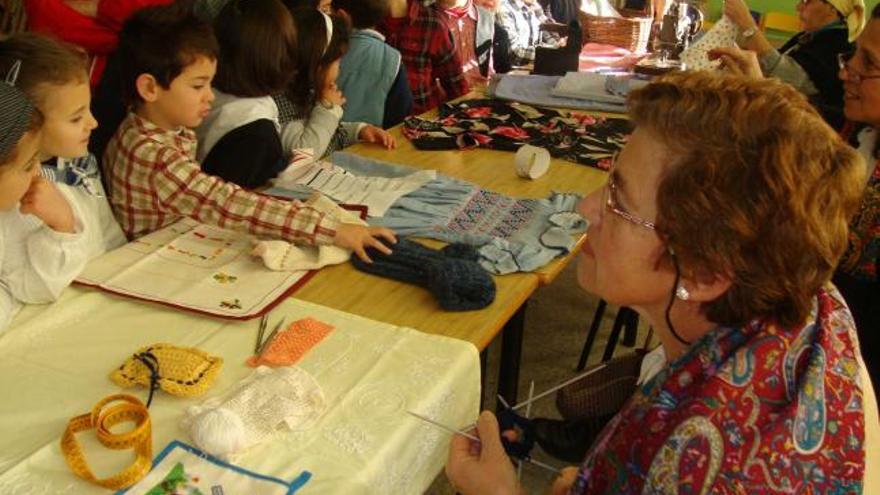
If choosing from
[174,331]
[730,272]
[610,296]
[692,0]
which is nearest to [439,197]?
[174,331]

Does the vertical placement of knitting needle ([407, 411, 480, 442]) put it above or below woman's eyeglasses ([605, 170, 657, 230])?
below

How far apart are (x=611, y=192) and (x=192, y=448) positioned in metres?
0.74

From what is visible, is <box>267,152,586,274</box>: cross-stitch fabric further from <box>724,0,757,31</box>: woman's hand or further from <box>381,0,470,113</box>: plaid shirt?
<box>724,0,757,31</box>: woman's hand

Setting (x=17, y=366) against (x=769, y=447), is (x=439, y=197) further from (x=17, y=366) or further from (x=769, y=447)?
(x=769, y=447)

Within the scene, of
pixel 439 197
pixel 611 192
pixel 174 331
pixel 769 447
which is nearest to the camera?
pixel 769 447

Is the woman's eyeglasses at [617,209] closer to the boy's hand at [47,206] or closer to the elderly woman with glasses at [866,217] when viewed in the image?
the elderly woman with glasses at [866,217]

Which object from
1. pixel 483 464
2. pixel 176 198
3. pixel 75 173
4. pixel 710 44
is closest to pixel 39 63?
pixel 75 173

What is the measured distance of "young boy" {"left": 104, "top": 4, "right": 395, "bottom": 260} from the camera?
1.89 m

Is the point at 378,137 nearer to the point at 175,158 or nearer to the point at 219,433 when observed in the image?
the point at 175,158

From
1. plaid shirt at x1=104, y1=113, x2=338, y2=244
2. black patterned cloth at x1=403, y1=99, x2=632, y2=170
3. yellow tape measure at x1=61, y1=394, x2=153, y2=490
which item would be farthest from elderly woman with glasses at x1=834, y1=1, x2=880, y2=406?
yellow tape measure at x1=61, y1=394, x2=153, y2=490

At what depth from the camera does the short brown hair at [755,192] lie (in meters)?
0.98

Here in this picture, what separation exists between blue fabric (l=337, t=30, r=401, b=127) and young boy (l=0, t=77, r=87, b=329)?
5.76 ft

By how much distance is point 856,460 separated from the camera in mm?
997

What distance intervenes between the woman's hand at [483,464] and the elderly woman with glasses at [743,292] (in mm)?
201
